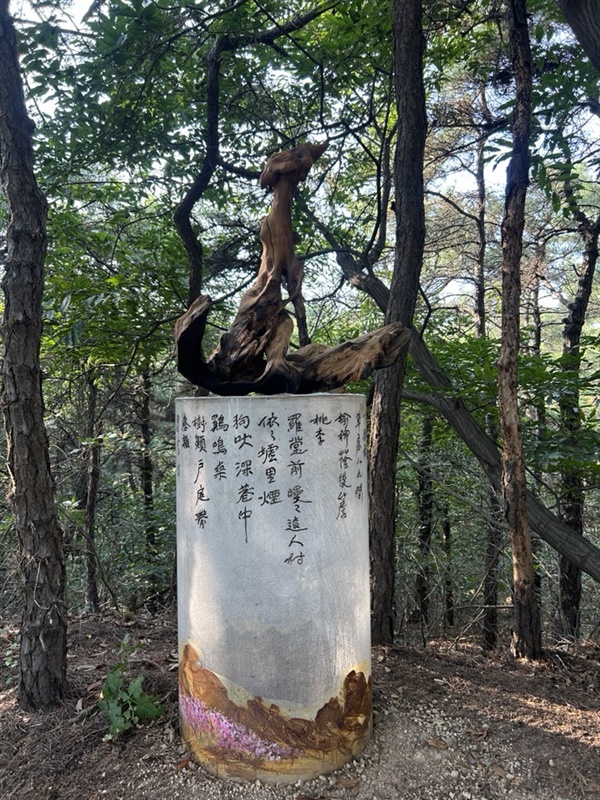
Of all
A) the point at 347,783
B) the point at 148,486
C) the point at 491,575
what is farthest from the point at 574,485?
the point at 148,486

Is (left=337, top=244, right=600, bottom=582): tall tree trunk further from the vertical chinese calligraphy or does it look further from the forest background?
the vertical chinese calligraphy

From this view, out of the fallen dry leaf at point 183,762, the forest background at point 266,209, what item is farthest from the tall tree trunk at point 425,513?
the fallen dry leaf at point 183,762

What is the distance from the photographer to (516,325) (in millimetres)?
3998

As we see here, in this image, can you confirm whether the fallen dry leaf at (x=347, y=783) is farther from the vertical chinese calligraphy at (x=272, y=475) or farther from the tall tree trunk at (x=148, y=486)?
the tall tree trunk at (x=148, y=486)

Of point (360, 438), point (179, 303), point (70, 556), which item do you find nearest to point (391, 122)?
point (179, 303)

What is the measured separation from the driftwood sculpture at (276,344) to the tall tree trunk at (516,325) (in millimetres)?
1398

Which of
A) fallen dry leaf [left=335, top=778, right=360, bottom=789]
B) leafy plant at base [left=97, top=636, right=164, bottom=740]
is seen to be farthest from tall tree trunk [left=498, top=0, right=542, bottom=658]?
leafy plant at base [left=97, top=636, right=164, bottom=740]

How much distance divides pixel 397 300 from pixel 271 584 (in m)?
2.44

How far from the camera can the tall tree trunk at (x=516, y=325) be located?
3953mm

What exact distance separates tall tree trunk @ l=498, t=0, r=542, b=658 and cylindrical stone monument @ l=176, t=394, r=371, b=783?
1709mm

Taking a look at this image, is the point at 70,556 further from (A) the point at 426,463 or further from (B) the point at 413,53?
(B) the point at 413,53

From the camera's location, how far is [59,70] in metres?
4.04

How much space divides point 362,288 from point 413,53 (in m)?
2.00

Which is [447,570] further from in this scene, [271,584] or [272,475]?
[272,475]
